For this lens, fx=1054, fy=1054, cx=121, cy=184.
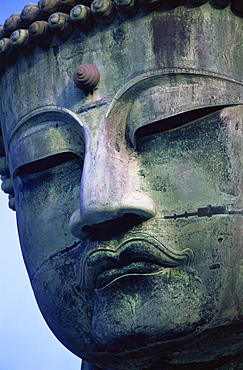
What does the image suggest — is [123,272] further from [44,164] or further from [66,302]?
[44,164]

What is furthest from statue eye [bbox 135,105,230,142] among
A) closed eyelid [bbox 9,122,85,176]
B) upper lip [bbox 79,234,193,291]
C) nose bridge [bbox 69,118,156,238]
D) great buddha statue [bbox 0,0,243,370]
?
upper lip [bbox 79,234,193,291]

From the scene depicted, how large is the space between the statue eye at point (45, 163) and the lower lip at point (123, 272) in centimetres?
80

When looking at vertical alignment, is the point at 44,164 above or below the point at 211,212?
above

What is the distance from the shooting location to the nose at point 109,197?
19.2 feet

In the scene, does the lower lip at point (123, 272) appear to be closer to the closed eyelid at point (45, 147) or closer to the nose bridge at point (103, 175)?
the nose bridge at point (103, 175)

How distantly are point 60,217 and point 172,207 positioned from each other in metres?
0.78

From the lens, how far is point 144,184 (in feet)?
19.7

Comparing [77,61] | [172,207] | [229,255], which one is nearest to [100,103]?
[77,61]

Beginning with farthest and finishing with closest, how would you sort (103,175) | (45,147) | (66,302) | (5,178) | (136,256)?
(5,178)
(45,147)
(66,302)
(103,175)
(136,256)

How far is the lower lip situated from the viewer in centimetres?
582

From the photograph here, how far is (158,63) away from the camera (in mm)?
6102

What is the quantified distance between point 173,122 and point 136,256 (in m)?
0.81

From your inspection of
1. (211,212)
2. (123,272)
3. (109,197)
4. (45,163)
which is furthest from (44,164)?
(211,212)

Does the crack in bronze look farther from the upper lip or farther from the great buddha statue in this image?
the upper lip
